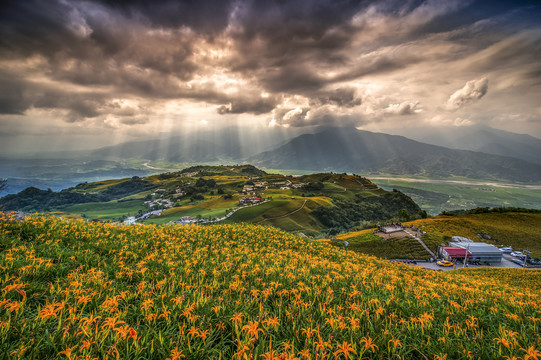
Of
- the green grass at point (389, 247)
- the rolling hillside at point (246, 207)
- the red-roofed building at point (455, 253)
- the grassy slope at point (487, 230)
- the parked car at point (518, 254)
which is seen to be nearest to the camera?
the red-roofed building at point (455, 253)

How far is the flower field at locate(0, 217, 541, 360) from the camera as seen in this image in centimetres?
264

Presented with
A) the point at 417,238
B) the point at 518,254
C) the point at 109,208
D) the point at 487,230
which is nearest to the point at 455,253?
the point at 417,238

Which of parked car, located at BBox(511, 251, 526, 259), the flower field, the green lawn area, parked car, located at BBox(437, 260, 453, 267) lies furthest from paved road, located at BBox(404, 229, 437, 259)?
the green lawn area

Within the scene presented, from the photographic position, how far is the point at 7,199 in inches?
6511

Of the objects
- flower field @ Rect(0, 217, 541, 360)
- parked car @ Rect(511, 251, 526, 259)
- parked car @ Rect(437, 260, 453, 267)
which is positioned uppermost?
flower field @ Rect(0, 217, 541, 360)

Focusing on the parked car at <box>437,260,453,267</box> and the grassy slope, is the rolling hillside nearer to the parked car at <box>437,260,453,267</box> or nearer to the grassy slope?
the grassy slope

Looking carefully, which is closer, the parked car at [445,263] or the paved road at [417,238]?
the parked car at [445,263]

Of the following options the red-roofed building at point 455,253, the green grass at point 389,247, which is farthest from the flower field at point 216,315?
the red-roofed building at point 455,253

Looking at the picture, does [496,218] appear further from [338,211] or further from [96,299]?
[96,299]

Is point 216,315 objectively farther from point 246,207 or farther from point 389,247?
point 246,207

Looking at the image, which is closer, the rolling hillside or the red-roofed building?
the red-roofed building

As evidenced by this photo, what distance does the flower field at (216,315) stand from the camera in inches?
104

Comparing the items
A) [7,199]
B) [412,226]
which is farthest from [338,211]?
[7,199]

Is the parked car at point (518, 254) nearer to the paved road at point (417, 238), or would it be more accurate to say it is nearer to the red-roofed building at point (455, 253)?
the red-roofed building at point (455, 253)
